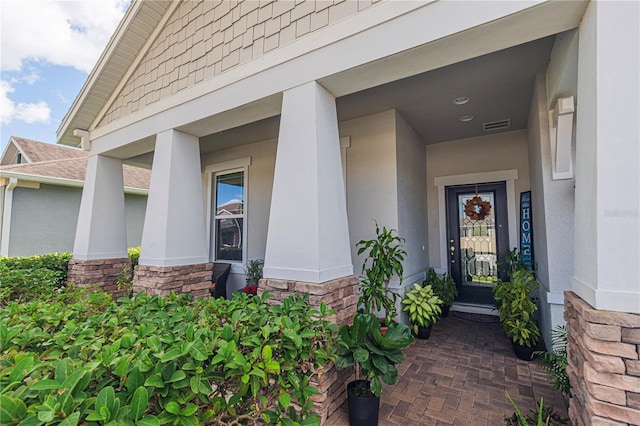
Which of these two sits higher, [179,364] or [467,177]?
[467,177]

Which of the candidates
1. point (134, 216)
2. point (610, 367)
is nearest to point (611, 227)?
point (610, 367)

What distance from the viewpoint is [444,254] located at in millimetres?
5863

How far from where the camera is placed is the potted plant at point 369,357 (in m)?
2.33

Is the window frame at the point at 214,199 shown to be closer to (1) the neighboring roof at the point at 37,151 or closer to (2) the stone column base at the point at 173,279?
(2) the stone column base at the point at 173,279

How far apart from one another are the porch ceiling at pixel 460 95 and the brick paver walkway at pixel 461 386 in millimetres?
3451

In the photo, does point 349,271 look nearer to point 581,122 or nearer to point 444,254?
point 581,122

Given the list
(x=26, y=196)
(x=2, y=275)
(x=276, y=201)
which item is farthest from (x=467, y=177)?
(x=26, y=196)

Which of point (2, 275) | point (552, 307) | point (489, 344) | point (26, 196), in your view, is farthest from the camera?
point (26, 196)

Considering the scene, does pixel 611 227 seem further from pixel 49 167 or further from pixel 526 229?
pixel 49 167

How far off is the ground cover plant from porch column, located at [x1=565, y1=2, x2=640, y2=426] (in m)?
1.55

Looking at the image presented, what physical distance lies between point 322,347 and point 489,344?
3.19 m

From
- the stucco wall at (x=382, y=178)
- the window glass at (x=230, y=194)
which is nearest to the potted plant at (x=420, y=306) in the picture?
the stucco wall at (x=382, y=178)

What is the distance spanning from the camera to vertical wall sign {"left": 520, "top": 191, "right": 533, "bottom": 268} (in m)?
4.83

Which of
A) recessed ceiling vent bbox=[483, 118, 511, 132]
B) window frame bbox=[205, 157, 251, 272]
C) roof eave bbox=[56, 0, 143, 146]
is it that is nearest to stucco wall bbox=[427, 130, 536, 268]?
recessed ceiling vent bbox=[483, 118, 511, 132]
